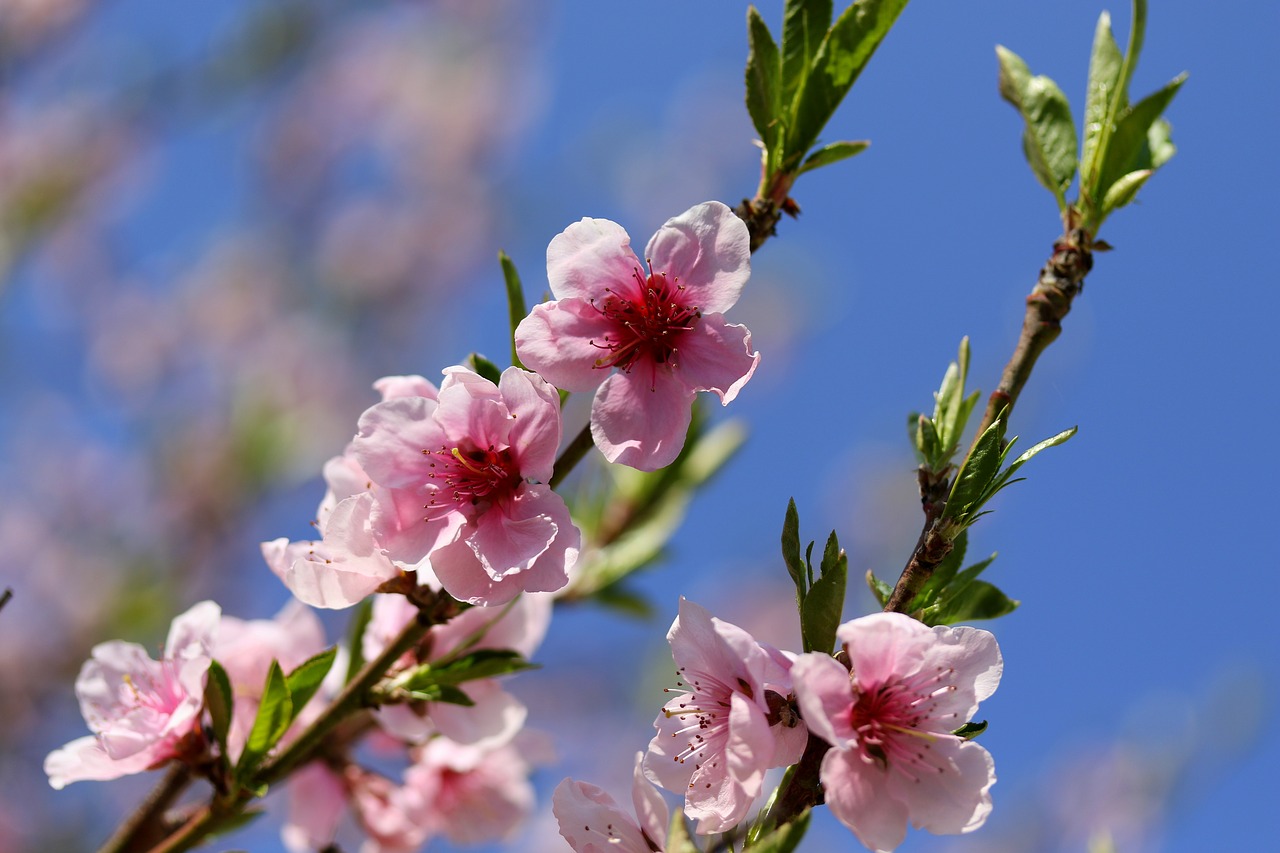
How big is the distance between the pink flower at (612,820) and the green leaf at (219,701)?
46 cm

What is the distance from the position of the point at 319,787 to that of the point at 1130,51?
174 centimetres

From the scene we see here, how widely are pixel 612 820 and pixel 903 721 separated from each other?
36 centimetres

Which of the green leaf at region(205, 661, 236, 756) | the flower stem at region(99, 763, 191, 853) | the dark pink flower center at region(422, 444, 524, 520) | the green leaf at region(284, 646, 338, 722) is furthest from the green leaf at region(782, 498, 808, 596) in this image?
the flower stem at region(99, 763, 191, 853)

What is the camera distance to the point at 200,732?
59.9 inches

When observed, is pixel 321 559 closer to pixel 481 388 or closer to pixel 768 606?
pixel 481 388

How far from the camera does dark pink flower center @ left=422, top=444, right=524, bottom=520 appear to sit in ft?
4.62

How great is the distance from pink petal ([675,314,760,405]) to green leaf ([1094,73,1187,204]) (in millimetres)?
561

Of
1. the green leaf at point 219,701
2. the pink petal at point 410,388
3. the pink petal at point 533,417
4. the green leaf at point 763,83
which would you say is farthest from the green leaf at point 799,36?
the green leaf at point 219,701

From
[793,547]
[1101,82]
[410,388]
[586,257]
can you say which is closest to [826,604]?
[793,547]

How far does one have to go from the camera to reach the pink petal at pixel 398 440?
53.7 inches

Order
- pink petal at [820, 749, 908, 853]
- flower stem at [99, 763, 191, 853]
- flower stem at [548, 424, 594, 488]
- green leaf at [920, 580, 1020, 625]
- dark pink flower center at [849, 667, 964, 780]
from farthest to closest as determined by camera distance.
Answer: flower stem at [99, 763, 191, 853]
flower stem at [548, 424, 594, 488]
green leaf at [920, 580, 1020, 625]
dark pink flower center at [849, 667, 964, 780]
pink petal at [820, 749, 908, 853]

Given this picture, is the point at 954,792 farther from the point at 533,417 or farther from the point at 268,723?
the point at 268,723

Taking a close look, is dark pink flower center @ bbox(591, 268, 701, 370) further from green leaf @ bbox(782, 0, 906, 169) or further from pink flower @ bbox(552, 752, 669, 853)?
pink flower @ bbox(552, 752, 669, 853)

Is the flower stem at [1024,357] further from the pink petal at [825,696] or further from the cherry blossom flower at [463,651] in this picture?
the cherry blossom flower at [463,651]
